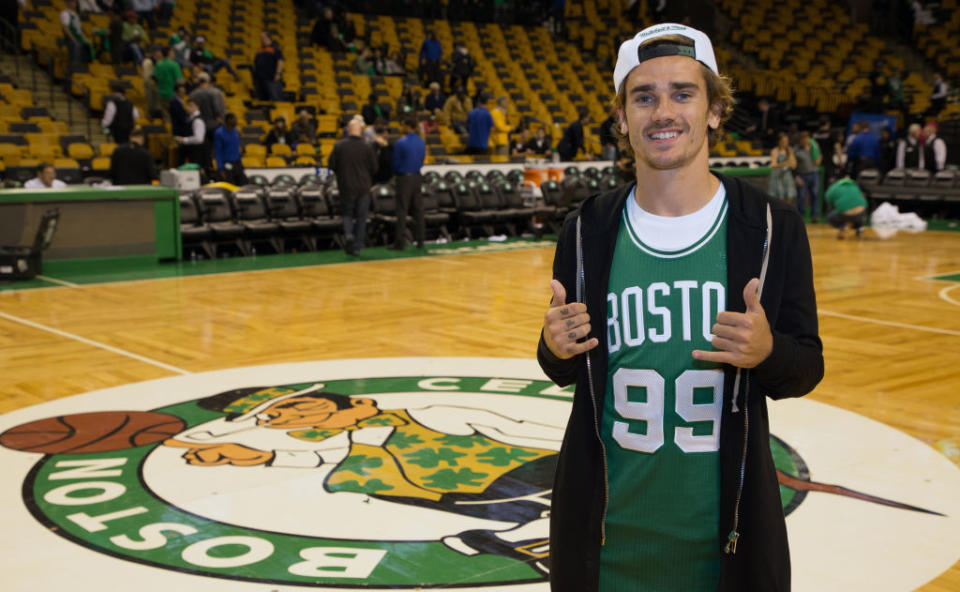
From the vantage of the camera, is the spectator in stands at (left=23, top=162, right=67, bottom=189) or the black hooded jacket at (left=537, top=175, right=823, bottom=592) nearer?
the black hooded jacket at (left=537, top=175, right=823, bottom=592)

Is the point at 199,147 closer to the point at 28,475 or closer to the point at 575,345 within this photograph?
the point at 28,475

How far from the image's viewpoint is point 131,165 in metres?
13.2

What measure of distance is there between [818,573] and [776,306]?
2.01 metres

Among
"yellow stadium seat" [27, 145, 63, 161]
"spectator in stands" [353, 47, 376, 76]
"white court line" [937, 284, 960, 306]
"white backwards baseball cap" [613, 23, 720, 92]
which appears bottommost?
"white court line" [937, 284, 960, 306]

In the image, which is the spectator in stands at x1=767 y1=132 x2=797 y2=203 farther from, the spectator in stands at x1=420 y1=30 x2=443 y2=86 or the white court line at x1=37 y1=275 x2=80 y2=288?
the white court line at x1=37 y1=275 x2=80 y2=288

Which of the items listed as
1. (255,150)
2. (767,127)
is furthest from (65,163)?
(767,127)

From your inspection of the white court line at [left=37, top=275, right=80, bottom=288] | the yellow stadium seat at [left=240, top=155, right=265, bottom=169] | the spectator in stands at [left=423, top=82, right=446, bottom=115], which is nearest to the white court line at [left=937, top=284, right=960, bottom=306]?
the white court line at [left=37, top=275, right=80, bottom=288]

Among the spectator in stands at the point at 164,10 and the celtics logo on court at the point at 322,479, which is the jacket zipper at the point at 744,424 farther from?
the spectator in stands at the point at 164,10

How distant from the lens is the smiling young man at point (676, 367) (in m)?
1.85

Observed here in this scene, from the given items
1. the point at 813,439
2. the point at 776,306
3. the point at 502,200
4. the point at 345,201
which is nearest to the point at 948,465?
the point at 813,439

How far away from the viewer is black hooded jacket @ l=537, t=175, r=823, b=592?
1.83 m

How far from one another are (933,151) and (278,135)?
13470mm

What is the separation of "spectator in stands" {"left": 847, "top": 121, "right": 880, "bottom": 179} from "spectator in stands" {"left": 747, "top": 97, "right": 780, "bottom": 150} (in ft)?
16.7

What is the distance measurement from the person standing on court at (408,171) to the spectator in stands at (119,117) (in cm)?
431
